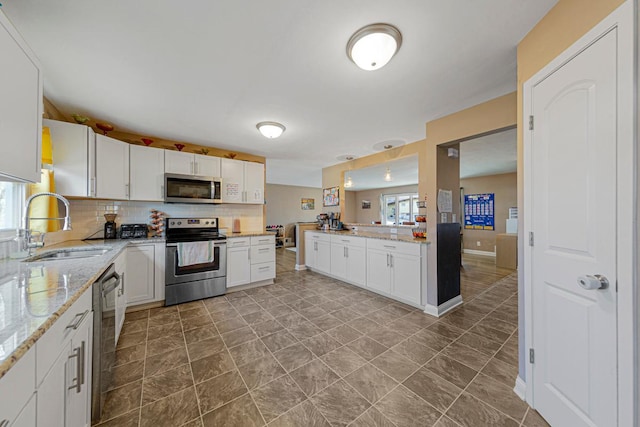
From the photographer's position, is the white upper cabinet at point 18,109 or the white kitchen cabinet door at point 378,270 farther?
the white kitchen cabinet door at point 378,270

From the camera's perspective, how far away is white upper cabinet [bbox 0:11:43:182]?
1.01 m

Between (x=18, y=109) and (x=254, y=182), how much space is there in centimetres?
303

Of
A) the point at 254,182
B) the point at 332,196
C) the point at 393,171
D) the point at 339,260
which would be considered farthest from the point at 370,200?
the point at 254,182

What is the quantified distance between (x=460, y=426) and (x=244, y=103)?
302 centimetres

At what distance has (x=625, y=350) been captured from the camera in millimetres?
935

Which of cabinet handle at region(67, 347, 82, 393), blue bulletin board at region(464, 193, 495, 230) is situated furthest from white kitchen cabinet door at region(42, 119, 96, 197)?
blue bulletin board at region(464, 193, 495, 230)

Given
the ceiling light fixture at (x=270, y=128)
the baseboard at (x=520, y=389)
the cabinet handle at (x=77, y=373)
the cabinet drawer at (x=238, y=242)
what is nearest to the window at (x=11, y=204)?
the cabinet handle at (x=77, y=373)

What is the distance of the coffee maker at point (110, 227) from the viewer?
2.95 m

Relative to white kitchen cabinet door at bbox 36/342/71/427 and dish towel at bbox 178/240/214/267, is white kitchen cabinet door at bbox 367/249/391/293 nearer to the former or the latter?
dish towel at bbox 178/240/214/267

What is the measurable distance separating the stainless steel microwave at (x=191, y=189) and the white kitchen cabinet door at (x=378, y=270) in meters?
2.56

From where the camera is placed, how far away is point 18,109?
1.10 metres

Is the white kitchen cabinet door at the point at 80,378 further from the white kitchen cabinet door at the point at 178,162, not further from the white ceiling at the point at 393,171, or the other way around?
the white ceiling at the point at 393,171

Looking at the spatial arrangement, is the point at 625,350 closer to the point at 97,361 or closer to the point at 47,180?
the point at 97,361

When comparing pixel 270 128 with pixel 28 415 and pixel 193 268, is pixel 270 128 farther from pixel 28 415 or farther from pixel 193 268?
pixel 28 415
